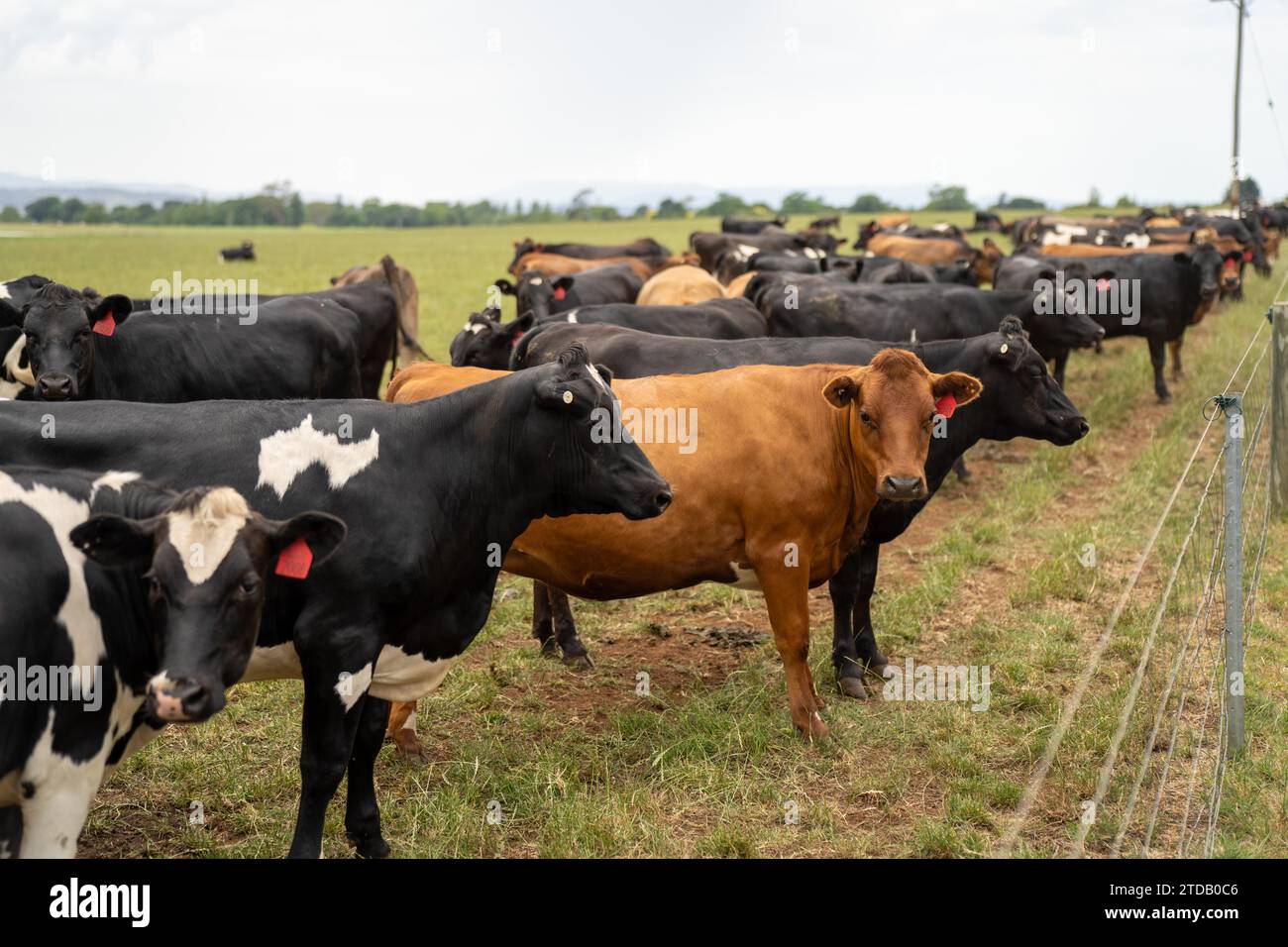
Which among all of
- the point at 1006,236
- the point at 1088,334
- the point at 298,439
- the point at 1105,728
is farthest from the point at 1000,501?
the point at 1006,236

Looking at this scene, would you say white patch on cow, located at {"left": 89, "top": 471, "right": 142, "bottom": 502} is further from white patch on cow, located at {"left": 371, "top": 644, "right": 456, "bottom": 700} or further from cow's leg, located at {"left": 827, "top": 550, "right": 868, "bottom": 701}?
cow's leg, located at {"left": 827, "top": 550, "right": 868, "bottom": 701}

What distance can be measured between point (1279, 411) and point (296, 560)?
26.2 ft

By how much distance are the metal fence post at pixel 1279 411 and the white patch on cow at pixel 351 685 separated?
7.35 metres

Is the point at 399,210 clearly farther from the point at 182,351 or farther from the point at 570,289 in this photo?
the point at 182,351

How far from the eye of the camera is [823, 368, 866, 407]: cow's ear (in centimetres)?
590

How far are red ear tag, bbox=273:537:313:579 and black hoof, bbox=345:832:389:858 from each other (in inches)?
61.2

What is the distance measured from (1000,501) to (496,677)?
5.17 metres

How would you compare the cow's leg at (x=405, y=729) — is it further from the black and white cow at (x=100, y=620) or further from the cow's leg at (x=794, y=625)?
the black and white cow at (x=100, y=620)

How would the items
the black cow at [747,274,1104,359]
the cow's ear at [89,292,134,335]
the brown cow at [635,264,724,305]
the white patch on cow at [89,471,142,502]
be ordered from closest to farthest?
the white patch on cow at [89,471,142,502]
the cow's ear at [89,292,134,335]
the black cow at [747,274,1104,359]
the brown cow at [635,264,724,305]

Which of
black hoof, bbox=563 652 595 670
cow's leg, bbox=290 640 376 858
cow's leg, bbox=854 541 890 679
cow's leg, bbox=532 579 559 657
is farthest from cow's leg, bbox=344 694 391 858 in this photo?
cow's leg, bbox=854 541 890 679

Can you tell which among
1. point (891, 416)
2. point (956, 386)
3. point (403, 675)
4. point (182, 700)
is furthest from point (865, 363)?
point (182, 700)

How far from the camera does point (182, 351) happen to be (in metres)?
8.63

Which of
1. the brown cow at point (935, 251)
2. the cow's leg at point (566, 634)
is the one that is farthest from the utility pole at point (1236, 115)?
the cow's leg at point (566, 634)
